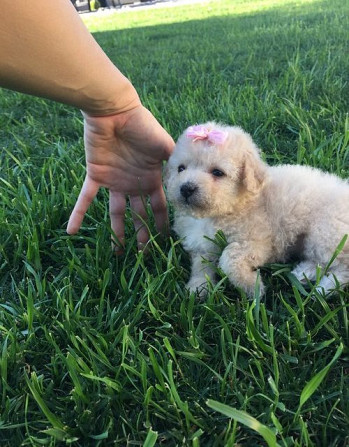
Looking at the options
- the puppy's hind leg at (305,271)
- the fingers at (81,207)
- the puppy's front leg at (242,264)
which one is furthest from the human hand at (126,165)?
the puppy's hind leg at (305,271)

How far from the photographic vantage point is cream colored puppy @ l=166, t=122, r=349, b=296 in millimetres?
1903

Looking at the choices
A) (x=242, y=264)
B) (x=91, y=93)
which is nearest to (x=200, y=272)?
(x=242, y=264)

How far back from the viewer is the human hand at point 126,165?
2199 millimetres

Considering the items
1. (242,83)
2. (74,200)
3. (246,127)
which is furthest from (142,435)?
(242,83)

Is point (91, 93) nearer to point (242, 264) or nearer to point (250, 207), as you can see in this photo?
point (250, 207)

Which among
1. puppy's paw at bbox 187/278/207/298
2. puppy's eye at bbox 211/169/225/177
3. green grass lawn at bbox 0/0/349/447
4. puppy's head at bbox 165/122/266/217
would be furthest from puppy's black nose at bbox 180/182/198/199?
puppy's paw at bbox 187/278/207/298

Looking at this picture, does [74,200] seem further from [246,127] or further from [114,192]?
[246,127]

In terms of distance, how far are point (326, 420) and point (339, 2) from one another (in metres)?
10.2

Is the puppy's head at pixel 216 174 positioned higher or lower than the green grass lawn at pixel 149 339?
higher

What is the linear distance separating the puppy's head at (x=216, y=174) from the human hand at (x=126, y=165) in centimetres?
25

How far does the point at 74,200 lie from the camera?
8.54ft

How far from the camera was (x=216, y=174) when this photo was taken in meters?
1.99

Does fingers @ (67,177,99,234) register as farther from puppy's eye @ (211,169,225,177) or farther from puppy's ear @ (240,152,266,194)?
puppy's ear @ (240,152,266,194)

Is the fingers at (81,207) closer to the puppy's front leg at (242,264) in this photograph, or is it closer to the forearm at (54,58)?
the forearm at (54,58)
